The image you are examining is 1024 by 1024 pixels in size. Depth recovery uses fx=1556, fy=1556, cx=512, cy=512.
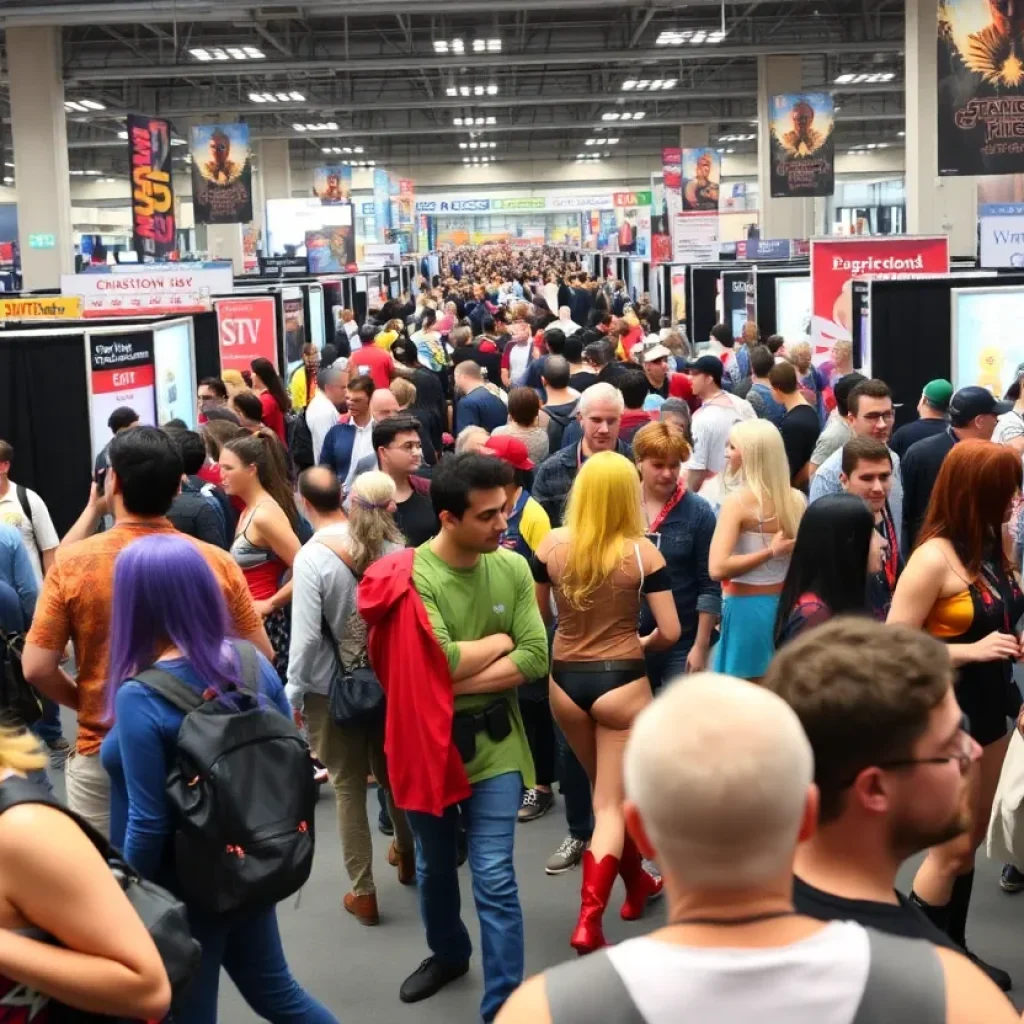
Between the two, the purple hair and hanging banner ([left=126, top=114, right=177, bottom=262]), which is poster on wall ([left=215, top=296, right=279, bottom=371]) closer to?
hanging banner ([left=126, top=114, right=177, bottom=262])

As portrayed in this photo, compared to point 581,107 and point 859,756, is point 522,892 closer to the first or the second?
point 859,756

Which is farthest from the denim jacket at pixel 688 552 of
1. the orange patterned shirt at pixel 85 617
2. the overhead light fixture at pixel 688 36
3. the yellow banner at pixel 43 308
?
the overhead light fixture at pixel 688 36

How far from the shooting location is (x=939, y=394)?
7441mm

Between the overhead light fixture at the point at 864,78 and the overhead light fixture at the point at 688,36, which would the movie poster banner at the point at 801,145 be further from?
the overhead light fixture at the point at 864,78

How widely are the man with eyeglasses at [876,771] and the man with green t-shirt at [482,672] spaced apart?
6.58 ft

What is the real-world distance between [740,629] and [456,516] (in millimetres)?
1433

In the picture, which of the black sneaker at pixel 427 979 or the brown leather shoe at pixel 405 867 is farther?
the brown leather shoe at pixel 405 867

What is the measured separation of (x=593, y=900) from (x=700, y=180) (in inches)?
1149

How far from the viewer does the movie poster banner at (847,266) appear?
448 inches

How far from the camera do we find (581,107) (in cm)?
4188

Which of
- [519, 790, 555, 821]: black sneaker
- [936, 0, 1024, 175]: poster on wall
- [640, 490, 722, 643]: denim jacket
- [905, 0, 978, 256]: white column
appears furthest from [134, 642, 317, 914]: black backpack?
[905, 0, 978, 256]: white column

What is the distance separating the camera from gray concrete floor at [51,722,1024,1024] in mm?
4293

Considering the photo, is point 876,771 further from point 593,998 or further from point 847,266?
point 847,266

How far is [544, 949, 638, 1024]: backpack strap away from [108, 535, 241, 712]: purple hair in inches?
65.1
